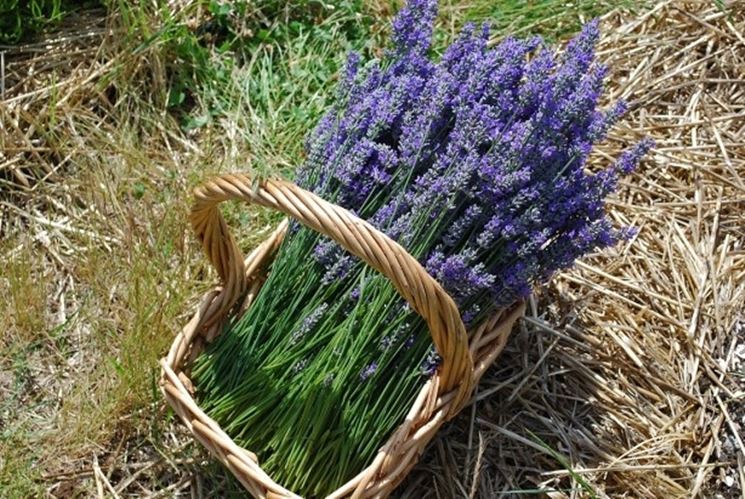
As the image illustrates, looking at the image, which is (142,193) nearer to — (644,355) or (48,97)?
(48,97)

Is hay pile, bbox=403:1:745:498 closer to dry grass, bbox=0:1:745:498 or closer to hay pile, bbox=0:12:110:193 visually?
dry grass, bbox=0:1:745:498

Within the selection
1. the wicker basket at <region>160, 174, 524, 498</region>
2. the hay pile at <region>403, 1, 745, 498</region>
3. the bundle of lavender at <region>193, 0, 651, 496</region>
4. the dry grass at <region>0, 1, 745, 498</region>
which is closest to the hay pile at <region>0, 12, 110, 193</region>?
the dry grass at <region>0, 1, 745, 498</region>

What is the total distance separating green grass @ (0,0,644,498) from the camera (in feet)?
6.86

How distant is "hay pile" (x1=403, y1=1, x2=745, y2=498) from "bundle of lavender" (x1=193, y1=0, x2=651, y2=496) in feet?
0.92

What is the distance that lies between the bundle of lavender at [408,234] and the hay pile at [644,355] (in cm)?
28

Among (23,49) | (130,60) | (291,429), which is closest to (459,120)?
(291,429)

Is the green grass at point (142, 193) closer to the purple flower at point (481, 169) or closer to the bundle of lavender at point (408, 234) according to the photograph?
the bundle of lavender at point (408, 234)

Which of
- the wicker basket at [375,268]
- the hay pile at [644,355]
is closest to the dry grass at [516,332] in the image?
the hay pile at [644,355]

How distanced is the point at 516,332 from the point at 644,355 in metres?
0.26

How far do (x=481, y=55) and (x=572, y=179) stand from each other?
0.28 m

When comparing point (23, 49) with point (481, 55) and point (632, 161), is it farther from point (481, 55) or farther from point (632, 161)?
point (632, 161)

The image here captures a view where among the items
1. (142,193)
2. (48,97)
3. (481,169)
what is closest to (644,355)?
(481,169)

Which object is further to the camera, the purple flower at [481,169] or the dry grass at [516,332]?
the dry grass at [516,332]

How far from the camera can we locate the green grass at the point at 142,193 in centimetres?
209
